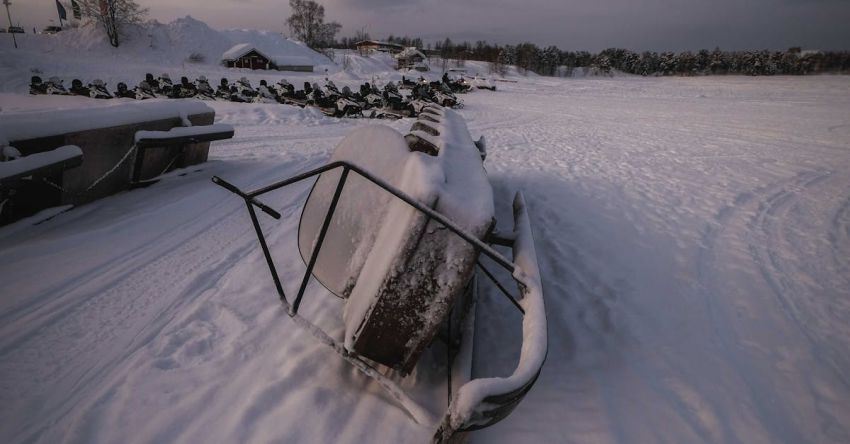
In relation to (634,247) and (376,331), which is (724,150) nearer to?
(634,247)

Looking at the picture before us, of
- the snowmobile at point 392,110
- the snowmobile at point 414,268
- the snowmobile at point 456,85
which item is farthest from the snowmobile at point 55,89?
the snowmobile at point 414,268

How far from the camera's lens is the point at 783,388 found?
2387mm

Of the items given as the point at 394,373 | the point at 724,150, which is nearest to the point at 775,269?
the point at 394,373

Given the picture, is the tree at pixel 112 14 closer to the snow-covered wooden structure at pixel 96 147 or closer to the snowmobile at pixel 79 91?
the snowmobile at pixel 79 91

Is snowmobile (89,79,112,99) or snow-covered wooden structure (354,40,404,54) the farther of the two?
snow-covered wooden structure (354,40,404,54)

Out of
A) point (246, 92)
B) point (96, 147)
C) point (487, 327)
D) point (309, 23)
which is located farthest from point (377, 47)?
point (487, 327)

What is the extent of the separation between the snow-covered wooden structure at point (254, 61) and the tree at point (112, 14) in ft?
34.8

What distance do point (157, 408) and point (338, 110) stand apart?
1228 cm

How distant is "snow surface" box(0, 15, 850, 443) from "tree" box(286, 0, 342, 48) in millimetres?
79656

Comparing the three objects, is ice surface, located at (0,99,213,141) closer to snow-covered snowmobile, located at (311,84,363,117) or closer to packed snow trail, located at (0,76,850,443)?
packed snow trail, located at (0,76,850,443)

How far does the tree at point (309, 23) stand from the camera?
73.4m

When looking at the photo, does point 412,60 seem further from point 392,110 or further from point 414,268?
point 414,268

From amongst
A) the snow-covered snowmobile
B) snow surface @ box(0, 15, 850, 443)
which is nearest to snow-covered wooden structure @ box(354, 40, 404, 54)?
the snow-covered snowmobile

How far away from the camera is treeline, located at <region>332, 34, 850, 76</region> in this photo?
2430 inches
